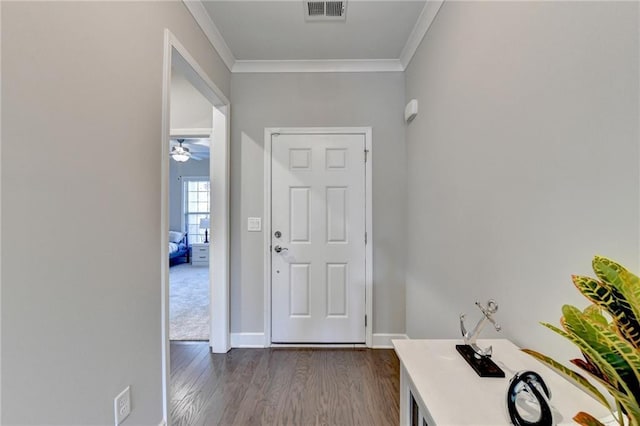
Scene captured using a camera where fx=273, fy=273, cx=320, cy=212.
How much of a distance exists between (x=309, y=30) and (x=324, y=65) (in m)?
0.44

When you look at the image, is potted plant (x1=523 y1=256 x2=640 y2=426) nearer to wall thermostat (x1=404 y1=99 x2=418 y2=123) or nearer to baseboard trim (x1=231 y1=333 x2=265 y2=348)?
wall thermostat (x1=404 y1=99 x2=418 y2=123)

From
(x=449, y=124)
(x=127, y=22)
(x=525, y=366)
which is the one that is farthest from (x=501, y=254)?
(x=127, y=22)

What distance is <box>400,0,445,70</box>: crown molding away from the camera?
1805 mm

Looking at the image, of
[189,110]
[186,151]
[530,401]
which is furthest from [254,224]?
[186,151]

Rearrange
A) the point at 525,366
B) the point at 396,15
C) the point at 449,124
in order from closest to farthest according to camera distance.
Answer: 1. the point at 525,366
2. the point at 449,124
3. the point at 396,15

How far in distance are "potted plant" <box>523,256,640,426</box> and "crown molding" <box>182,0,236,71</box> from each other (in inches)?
90.4

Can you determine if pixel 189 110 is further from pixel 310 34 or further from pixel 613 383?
pixel 613 383

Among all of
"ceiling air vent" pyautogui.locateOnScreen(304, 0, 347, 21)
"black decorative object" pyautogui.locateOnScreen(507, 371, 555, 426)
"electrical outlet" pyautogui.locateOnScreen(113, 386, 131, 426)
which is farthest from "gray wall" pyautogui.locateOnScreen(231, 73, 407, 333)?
"black decorative object" pyautogui.locateOnScreen(507, 371, 555, 426)

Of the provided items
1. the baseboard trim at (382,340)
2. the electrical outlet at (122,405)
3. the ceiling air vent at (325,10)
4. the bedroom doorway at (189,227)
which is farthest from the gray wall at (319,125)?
the electrical outlet at (122,405)

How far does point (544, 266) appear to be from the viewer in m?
0.94

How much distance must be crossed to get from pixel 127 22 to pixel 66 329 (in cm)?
127

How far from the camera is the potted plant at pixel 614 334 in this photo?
1.46 ft

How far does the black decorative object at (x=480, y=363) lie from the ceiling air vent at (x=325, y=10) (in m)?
2.13

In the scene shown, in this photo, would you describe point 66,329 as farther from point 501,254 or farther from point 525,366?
point 501,254
